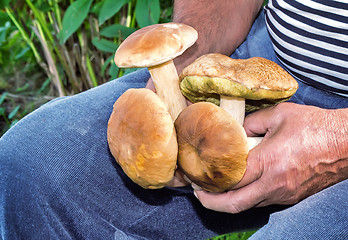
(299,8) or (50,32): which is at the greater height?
(299,8)

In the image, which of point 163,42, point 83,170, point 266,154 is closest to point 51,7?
point 83,170

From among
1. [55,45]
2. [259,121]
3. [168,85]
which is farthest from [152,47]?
[55,45]

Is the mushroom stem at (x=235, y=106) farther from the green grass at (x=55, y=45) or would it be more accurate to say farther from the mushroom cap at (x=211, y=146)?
the green grass at (x=55, y=45)

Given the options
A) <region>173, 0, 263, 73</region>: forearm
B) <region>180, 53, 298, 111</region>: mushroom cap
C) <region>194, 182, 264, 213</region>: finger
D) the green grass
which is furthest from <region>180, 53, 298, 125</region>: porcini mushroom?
the green grass

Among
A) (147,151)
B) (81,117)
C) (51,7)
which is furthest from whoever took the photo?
(51,7)

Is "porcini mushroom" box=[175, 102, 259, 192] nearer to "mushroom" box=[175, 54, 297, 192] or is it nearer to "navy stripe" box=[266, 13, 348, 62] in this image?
"mushroom" box=[175, 54, 297, 192]

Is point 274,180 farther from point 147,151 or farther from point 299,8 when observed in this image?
point 299,8

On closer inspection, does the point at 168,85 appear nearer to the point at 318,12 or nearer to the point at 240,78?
the point at 240,78
